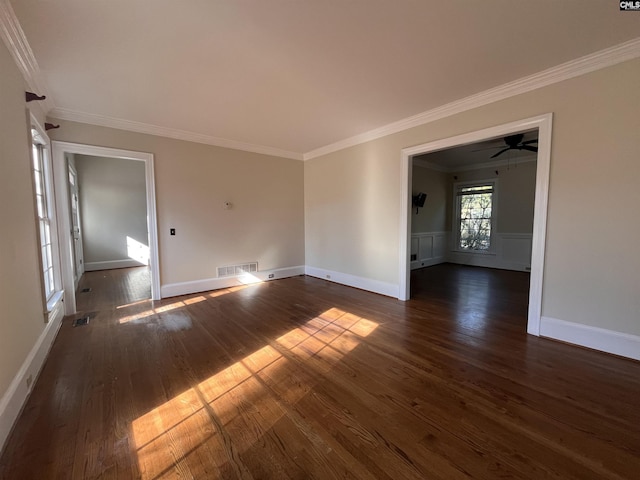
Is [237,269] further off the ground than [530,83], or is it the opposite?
[530,83]

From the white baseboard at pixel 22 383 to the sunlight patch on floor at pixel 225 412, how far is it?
2.26 ft

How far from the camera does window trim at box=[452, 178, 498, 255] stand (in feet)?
22.4

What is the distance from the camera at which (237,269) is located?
4.98m

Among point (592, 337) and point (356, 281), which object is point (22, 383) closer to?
point (356, 281)

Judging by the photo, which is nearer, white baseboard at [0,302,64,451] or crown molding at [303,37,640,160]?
white baseboard at [0,302,64,451]

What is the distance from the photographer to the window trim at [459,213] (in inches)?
269

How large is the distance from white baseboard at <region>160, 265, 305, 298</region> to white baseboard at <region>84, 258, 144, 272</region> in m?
4.14

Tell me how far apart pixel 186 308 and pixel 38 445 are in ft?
7.60

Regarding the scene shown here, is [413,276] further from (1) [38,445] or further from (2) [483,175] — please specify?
(1) [38,445]

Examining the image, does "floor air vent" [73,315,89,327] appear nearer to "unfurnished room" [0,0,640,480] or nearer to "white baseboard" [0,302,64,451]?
"unfurnished room" [0,0,640,480]

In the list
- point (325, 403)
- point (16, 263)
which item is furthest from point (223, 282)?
point (325, 403)

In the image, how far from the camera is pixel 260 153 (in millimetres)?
5141

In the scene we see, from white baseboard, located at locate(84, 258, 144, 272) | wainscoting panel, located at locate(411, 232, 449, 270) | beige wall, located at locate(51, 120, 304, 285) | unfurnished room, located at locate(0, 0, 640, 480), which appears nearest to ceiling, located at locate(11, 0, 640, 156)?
unfurnished room, located at locate(0, 0, 640, 480)

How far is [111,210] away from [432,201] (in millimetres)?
8710
